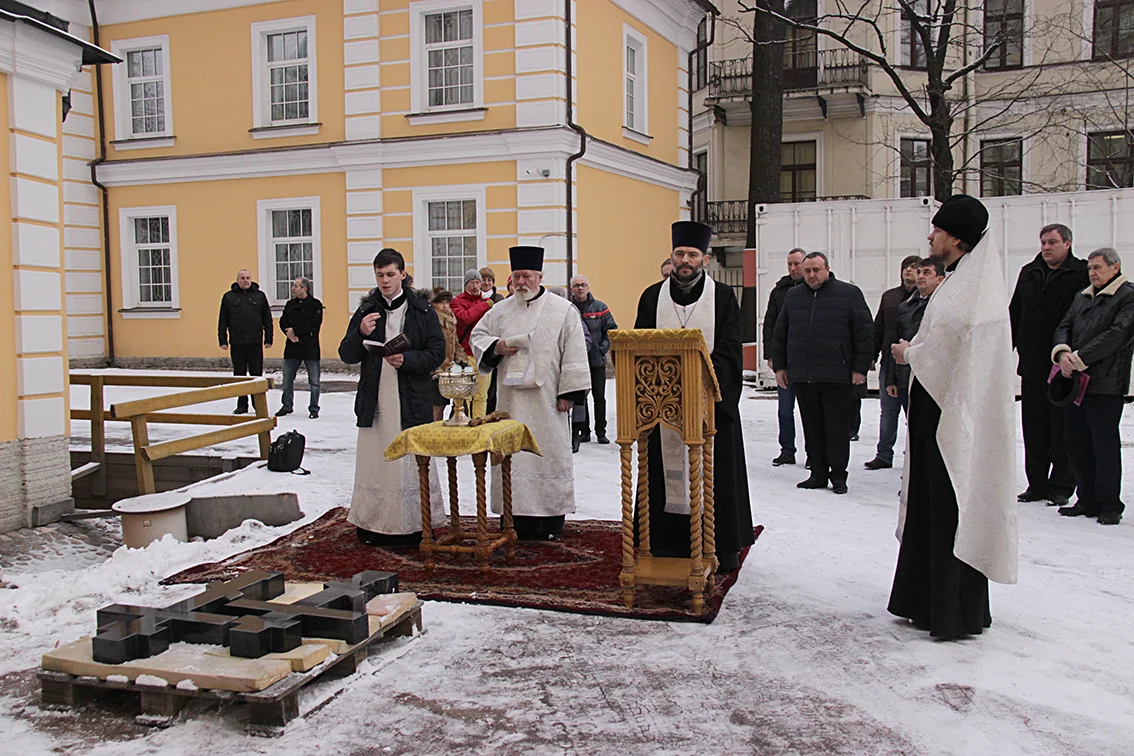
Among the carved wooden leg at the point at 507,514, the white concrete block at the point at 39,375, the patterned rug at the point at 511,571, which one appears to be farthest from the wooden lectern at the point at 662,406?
the white concrete block at the point at 39,375

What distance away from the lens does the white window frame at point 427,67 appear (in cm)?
1642

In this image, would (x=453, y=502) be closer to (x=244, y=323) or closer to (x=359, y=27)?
(x=244, y=323)

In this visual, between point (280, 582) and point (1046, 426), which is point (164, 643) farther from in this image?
point (1046, 426)

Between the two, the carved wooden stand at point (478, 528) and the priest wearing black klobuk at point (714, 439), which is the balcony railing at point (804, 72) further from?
the carved wooden stand at point (478, 528)

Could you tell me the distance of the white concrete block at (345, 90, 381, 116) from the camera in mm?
16969

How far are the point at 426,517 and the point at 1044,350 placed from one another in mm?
4635

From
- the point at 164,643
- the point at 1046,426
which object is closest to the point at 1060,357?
the point at 1046,426

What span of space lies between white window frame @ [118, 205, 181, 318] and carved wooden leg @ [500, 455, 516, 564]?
14263mm

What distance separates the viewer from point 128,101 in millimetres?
18734

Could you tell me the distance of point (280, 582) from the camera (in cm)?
475

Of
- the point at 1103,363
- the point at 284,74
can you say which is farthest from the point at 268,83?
the point at 1103,363

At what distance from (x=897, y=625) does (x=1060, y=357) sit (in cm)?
299

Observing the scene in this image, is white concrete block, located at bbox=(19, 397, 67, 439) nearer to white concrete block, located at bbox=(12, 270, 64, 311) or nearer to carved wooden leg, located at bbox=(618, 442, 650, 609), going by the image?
white concrete block, located at bbox=(12, 270, 64, 311)

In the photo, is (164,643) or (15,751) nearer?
(15,751)
